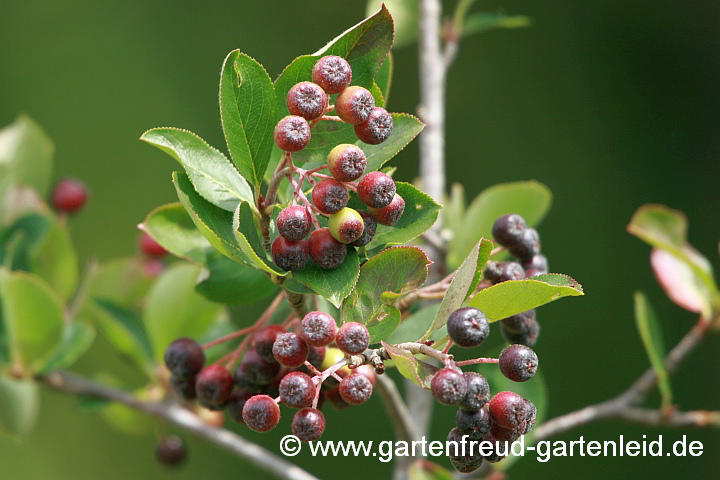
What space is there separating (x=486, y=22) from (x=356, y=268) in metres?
0.69

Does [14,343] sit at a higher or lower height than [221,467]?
higher

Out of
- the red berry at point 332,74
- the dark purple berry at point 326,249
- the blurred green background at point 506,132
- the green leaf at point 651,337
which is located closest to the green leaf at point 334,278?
the dark purple berry at point 326,249

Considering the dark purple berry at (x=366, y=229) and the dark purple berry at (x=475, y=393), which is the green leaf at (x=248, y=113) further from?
the dark purple berry at (x=475, y=393)

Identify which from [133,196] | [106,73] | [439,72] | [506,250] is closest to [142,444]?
[133,196]

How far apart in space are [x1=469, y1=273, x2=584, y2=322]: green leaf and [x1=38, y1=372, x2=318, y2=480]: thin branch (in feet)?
1.44

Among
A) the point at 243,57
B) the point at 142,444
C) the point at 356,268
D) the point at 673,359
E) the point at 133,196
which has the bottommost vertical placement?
the point at 142,444

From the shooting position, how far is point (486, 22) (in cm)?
111

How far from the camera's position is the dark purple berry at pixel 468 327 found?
0.48 m

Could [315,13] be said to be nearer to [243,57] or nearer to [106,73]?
[106,73]

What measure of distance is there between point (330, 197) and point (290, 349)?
0.11 m

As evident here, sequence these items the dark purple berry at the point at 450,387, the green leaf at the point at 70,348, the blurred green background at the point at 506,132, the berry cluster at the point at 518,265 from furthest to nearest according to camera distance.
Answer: the blurred green background at the point at 506,132 < the green leaf at the point at 70,348 < the berry cluster at the point at 518,265 < the dark purple berry at the point at 450,387

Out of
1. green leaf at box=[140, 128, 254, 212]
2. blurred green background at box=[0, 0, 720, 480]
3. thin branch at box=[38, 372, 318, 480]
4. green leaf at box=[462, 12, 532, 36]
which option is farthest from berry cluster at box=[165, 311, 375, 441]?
blurred green background at box=[0, 0, 720, 480]

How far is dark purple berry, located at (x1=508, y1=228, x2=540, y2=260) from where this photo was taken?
0.65 m

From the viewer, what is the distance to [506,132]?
7.68 ft
